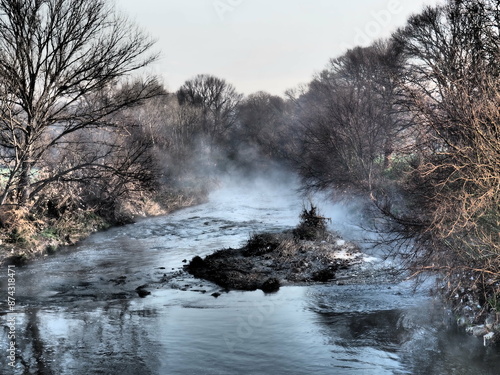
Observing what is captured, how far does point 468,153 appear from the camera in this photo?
31.2 ft

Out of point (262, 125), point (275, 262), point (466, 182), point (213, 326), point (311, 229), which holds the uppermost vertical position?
point (262, 125)

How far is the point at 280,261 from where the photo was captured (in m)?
16.6

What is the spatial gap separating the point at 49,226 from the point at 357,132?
16.5m

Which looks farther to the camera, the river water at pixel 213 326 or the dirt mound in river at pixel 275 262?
the dirt mound in river at pixel 275 262

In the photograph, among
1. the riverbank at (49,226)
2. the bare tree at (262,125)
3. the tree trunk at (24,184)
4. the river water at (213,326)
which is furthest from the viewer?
the bare tree at (262,125)

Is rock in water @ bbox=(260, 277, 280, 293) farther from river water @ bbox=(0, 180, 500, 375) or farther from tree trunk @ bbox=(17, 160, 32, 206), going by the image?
tree trunk @ bbox=(17, 160, 32, 206)

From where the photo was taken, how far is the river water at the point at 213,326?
28.6ft

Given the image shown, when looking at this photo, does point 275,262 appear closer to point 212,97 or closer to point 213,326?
point 213,326

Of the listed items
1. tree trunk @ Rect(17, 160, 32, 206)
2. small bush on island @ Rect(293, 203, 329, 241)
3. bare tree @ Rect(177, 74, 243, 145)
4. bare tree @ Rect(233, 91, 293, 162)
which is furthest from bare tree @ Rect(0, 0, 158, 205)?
bare tree @ Rect(177, 74, 243, 145)

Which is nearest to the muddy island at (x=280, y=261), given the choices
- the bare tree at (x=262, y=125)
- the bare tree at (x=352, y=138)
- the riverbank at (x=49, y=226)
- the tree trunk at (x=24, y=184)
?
the riverbank at (x=49, y=226)

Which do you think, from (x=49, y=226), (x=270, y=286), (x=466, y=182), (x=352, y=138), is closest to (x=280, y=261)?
(x=270, y=286)

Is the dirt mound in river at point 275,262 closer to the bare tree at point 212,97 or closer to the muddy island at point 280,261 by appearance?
the muddy island at point 280,261

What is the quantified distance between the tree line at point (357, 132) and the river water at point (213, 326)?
5.87 ft

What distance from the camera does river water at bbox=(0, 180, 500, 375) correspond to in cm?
871
